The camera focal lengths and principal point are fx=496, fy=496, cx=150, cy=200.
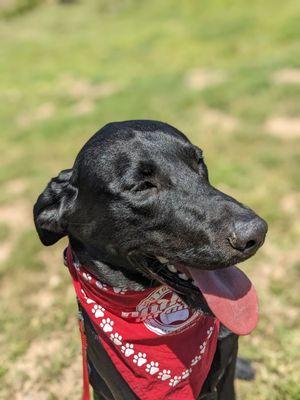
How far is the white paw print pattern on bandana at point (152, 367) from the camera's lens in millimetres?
2363

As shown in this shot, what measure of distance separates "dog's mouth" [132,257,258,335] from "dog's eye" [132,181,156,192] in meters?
0.31

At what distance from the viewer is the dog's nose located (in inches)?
71.1

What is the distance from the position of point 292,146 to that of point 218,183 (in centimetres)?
144

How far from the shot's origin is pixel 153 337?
2.35 m

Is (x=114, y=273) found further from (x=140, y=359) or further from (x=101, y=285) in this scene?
(x=140, y=359)

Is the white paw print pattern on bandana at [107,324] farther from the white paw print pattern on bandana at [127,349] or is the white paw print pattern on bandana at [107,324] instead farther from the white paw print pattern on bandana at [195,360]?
the white paw print pattern on bandana at [195,360]

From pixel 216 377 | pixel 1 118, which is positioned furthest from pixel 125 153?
pixel 1 118

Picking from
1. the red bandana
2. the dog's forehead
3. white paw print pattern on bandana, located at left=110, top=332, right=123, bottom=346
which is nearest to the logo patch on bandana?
the red bandana

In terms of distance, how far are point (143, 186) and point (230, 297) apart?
1.93ft

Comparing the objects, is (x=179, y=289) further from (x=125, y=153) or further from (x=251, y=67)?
(x=251, y=67)

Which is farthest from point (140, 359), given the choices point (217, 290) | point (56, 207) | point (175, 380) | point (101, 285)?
point (56, 207)

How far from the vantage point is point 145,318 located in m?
2.33

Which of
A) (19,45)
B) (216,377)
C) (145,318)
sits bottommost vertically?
(19,45)

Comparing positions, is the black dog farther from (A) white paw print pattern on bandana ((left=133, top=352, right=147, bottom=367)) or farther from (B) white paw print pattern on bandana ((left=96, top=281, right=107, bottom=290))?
(A) white paw print pattern on bandana ((left=133, top=352, right=147, bottom=367))
